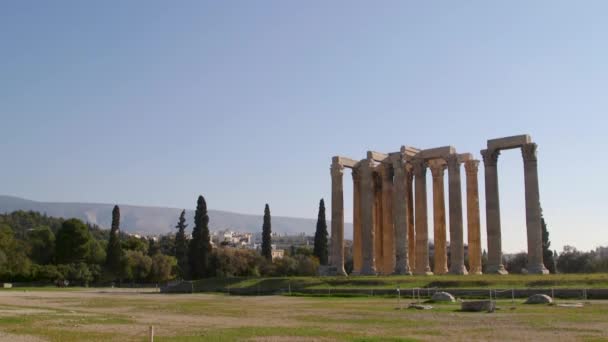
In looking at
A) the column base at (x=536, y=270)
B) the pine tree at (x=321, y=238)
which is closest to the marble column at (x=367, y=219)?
the column base at (x=536, y=270)

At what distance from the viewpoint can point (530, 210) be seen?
5234 cm

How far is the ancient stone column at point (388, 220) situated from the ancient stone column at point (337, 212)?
410cm

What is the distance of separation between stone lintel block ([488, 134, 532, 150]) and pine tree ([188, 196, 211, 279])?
4988cm

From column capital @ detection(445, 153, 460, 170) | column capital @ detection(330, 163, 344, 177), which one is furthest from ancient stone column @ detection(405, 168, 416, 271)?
column capital @ detection(330, 163, 344, 177)

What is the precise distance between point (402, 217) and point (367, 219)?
3273mm

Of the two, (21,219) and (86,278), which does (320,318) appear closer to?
(86,278)

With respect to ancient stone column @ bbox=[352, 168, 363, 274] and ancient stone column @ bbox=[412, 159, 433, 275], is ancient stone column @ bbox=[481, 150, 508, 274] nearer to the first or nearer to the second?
ancient stone column @ bbox=[412, 159, 433, 275]

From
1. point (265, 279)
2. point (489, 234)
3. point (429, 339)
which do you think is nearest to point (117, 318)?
point (429, 339)

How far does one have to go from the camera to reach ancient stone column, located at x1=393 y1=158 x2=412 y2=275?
190ft

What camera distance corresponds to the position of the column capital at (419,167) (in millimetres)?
59844

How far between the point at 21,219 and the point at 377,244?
155m

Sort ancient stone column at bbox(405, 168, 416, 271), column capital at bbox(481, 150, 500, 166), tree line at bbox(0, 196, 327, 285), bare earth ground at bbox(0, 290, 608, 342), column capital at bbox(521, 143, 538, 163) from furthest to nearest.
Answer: tree line at bbox(0, 196, 327, 285) < ancient stone column at bbox(405, 168, 416, 271) < column capital at bbox(481, 150, 500, 166) < column capital at bbox(521, 143, 538, 163) < bare earth ground at bbox(0, 290, 608, 342)

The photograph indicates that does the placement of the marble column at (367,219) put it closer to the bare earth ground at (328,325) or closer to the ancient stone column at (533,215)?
the ancient stone column at (533,215)

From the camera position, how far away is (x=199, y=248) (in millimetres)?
93625
